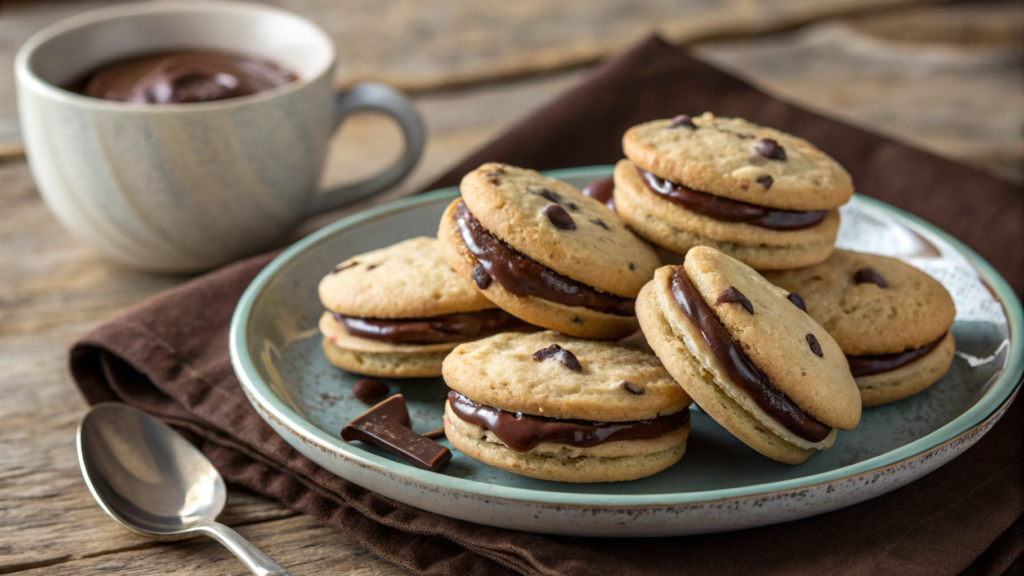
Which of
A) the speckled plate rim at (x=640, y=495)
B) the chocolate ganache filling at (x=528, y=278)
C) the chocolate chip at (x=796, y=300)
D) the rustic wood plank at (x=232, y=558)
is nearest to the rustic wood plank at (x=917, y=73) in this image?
the speckled plate rim at (x=640, y=495)

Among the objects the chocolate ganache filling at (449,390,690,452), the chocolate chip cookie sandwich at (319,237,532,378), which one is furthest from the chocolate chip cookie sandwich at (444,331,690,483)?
the chocolate chip cookie sandwich at (319,237,532,378)

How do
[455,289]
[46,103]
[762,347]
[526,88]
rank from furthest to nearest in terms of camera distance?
[526,88], [46,103], [455,289], [762,347]

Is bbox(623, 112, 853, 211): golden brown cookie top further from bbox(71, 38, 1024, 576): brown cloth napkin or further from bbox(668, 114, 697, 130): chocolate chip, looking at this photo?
bbox(71, 38, 1024, 576): brown cloth napkin

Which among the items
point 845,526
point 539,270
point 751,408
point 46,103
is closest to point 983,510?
point 845,526

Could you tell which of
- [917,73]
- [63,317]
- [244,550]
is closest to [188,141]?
[63,317]

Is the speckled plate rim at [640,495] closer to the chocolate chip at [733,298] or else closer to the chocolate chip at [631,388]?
the chocolate chip at [631,388]

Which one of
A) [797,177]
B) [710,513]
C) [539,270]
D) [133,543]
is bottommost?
[133,543]

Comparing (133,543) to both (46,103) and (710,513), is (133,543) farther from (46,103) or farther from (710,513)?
(46,103)
